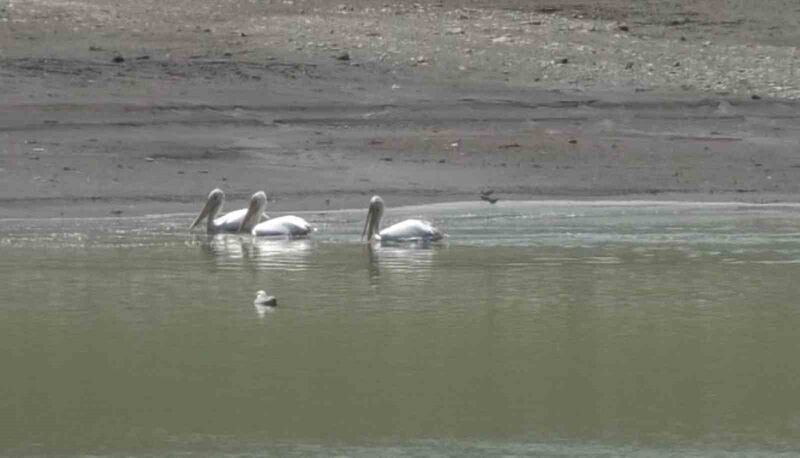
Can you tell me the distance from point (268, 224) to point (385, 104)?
185 inches

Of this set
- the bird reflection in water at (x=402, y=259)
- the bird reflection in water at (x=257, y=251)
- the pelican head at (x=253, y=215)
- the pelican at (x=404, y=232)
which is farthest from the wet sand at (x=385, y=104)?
the bird reflection in water at (x=402, y=259)

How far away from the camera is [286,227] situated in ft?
43.4

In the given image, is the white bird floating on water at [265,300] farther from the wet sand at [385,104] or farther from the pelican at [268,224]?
the wet sand at [385,104]

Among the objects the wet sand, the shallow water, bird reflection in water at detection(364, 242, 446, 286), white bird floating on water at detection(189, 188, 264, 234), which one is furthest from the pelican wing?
the wet sand

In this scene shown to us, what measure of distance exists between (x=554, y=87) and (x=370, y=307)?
29.9ft

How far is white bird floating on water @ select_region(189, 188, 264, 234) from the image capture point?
13.7 m

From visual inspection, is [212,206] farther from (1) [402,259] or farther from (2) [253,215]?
(1) [402,259]

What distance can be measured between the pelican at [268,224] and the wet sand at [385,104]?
3.17ft

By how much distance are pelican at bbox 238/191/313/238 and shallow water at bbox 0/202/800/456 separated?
12 centimetres

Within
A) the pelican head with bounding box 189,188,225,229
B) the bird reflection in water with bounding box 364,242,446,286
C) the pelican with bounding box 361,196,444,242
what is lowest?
the bird reflection in water with bounding box 364,242,446,286

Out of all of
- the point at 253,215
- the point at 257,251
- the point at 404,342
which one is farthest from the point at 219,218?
the point at 404,342

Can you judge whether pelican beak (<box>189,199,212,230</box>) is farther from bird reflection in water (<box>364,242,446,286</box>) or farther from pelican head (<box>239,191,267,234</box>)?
bird reflection in water (<box>364,242,446,286</box>)

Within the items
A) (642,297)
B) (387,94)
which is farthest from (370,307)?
(387,94)

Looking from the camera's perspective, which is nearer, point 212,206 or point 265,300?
point 265,300
